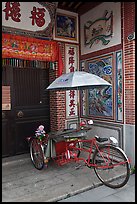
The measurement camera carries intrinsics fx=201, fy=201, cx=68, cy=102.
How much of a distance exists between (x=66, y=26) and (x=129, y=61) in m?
2.36

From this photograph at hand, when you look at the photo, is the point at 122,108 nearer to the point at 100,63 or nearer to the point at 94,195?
the point at 100,63

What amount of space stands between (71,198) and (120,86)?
112 inches

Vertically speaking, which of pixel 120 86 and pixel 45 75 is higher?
pixel 45 75

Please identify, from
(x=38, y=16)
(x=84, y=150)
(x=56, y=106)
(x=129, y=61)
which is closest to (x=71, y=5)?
(x=38, y=16)

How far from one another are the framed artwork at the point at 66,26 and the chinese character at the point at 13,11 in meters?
1.37

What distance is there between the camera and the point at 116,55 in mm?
5055

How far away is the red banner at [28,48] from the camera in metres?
4.90

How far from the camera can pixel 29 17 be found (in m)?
4.84

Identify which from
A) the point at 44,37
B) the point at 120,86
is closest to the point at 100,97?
the point at 120,86

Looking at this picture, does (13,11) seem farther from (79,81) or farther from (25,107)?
(25,107)

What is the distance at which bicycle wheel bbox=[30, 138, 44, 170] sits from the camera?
4670mm

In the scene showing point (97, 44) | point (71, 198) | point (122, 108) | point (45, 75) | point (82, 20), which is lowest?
point (71, 198)

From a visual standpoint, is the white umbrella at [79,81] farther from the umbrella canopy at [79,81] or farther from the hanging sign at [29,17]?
the hanging sign at [29,17]

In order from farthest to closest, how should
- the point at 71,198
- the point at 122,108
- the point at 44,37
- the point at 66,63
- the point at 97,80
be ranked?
the point at 66,63, the point at 44,37, the point at 122,108, the point at 97,80, the point at 71,198
